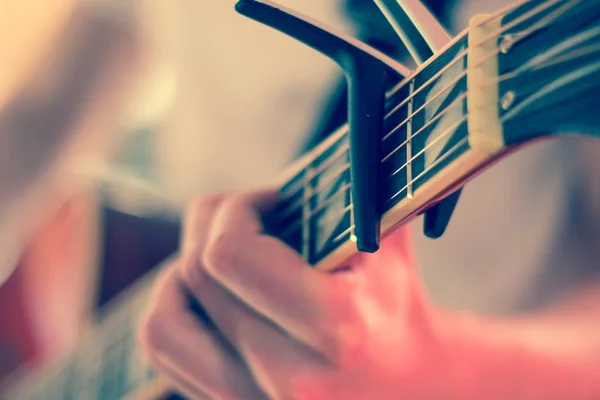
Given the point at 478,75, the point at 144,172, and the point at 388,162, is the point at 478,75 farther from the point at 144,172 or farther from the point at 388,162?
the point at 144,172

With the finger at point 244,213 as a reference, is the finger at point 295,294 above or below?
below

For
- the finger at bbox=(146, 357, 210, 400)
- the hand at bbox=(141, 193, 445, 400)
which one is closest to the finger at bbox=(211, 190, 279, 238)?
the hand at bbox=(141, 193, 445, 400)

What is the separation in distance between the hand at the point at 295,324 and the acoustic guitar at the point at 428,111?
2 cm

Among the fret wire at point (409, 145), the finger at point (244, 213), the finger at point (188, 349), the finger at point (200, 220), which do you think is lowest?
the finger at point (188, 349)

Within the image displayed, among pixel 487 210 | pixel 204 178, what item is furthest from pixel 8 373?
pixel 487 210

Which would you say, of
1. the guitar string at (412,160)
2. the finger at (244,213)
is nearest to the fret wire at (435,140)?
the guitar string at (412,160)

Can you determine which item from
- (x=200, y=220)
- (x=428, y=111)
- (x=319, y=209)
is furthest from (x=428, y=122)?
(x=200, y=220)

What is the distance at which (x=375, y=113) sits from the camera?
0.28 meters

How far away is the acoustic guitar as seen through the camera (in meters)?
0.20

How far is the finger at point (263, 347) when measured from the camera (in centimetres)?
35

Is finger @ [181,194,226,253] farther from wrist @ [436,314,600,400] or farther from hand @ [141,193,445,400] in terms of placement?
wrist @ [436,314,600,400]

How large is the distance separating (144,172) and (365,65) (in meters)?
0.58

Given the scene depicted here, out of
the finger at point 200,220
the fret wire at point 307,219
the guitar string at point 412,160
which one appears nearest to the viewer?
the guitar string at point 412,160

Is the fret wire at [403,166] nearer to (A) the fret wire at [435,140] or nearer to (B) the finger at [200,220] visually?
(A) the fret wire at [435,140]
